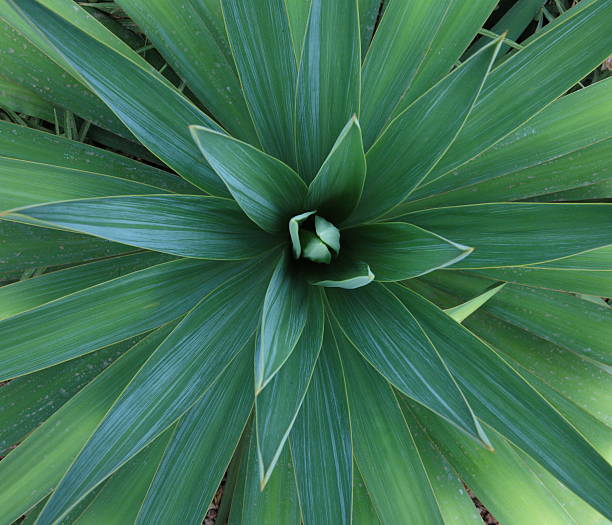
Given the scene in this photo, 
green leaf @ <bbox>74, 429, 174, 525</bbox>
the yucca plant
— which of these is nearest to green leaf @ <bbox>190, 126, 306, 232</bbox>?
the yucca plant

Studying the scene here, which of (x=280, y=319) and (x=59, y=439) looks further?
(x=59, y=439)

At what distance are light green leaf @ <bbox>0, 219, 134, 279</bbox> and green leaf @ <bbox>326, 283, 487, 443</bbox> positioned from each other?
44 centimetres

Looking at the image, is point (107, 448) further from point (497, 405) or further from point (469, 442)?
point (469, 442)

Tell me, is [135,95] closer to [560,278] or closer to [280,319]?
[280,319]

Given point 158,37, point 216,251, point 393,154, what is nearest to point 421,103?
point 393,154

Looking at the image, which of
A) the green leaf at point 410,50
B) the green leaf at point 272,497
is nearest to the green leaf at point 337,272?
the green leaf at point 410,50

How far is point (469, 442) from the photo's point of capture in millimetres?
969

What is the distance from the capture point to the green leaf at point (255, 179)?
0.57m

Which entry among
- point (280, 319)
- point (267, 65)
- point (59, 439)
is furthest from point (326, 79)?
point (59, 439)

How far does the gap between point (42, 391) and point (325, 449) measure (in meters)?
0.56

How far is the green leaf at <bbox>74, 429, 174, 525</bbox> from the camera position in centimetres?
92

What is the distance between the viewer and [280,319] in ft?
2.23

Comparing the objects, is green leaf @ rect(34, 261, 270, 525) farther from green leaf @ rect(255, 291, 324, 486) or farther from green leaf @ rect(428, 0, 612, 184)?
green leaf @ rect(428, 0, 612, 184)

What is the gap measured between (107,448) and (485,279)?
27.5 inches
